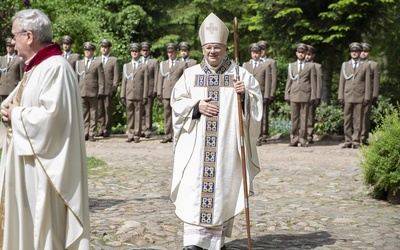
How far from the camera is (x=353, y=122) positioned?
55.7 ft

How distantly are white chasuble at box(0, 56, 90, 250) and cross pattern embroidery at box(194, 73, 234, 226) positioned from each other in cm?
189

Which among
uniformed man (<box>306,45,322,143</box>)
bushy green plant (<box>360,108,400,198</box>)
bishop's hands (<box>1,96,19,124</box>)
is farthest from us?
uniformed man (<box>306,45,322,143</box>)

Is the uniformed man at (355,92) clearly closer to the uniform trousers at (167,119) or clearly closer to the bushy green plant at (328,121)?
the bushy green plant at (328,121)

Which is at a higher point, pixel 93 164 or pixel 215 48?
pixel 215 48

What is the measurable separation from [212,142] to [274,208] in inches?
95.4

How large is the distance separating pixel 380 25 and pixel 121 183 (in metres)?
12.0

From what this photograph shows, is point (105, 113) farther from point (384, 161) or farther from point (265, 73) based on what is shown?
point (384, 161)

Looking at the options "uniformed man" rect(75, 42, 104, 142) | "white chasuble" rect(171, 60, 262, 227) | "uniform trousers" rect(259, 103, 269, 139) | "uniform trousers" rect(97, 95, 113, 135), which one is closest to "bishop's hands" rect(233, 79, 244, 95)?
"white chasuble" rect(171, 60, 262, 227)

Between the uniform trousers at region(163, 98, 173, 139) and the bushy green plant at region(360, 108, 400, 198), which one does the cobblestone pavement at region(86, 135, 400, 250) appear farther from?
the uniform trousers at region(163, 98, 173, 139)

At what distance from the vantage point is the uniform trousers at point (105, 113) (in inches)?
754

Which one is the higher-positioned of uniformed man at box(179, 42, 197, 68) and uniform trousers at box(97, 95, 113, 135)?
uniformed man at box(179, 42, 197, 68)

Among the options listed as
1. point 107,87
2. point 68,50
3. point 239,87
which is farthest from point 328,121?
Answer: point 239,87

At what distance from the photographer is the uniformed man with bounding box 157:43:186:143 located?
700 inches

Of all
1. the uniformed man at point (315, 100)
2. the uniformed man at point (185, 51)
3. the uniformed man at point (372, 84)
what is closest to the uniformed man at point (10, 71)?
the uniformed man at point (185, 51)
